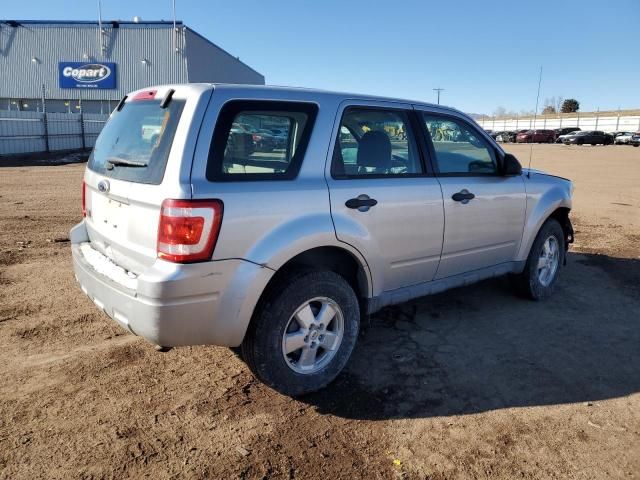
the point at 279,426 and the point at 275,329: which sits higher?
the point at 275,329

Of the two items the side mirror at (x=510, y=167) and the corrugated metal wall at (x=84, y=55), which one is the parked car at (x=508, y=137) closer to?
the corrugated metal wall at (x=84, y=55)

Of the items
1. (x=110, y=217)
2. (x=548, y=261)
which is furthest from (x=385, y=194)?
(x=548, y=261)

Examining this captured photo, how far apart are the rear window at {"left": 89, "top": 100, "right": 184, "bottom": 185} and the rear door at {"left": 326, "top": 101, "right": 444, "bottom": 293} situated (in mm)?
1024

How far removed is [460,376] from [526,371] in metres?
0.52

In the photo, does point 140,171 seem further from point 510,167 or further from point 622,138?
point 622,138

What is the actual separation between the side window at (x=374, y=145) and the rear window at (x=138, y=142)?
41.5 inches

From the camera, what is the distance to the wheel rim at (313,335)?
3195mm

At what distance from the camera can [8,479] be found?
2.46 meters

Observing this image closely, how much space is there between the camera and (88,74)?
3984cm

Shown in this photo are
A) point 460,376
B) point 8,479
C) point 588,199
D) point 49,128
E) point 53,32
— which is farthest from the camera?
point 53,32

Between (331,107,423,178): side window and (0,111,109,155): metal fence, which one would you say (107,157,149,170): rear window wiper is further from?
(0,111,109,155): metal fence

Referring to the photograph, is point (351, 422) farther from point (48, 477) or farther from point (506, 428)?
point (48, 477)

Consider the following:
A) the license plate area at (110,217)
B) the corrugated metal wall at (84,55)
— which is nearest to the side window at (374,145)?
the license plate area at (110,217)

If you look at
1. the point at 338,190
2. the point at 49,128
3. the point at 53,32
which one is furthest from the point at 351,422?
the point at 53,32
